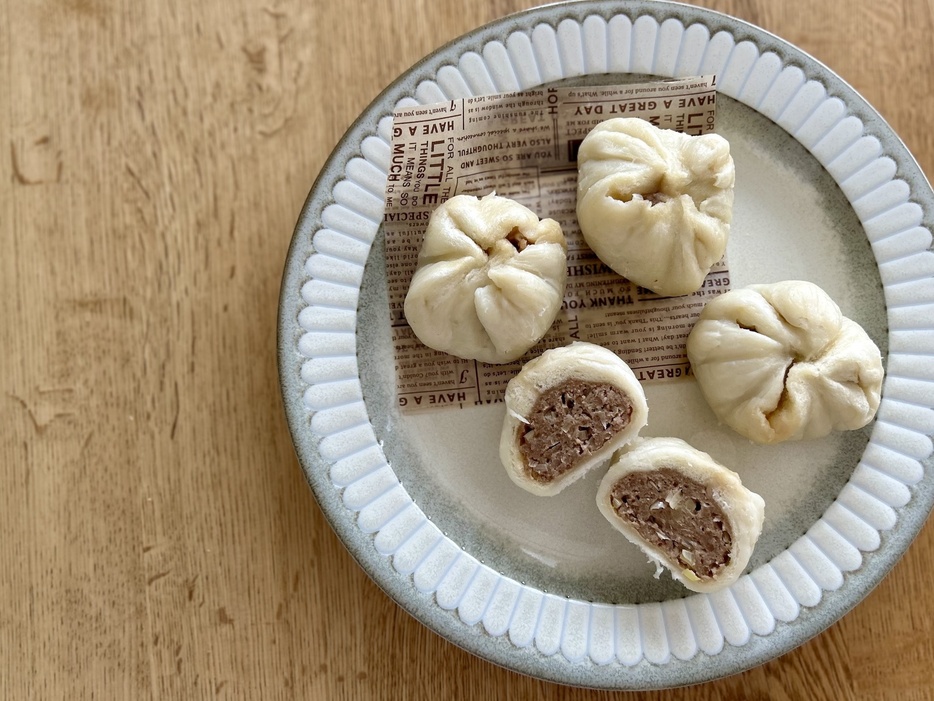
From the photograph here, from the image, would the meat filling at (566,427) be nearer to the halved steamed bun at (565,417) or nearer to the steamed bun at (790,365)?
the halved steamed bun at (565,417)

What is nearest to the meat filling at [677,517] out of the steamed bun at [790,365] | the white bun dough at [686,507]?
the white bun dough at [686,507]

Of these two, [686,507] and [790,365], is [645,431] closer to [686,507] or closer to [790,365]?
[686,507]

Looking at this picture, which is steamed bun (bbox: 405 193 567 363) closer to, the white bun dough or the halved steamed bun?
the halved steamed bun

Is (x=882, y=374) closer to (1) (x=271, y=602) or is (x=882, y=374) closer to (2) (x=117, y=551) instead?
(1) (x=271, y=602)

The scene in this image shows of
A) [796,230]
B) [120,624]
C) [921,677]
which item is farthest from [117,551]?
[921,677]

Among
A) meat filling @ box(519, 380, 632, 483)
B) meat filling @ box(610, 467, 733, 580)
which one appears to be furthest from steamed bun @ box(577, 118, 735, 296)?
meat filling @ box(610, 467, 733, 580)
